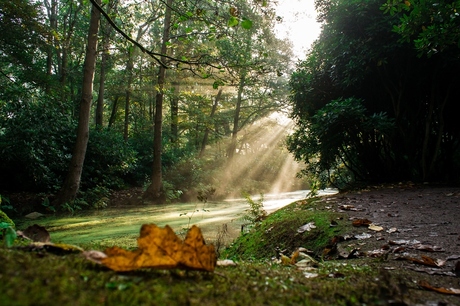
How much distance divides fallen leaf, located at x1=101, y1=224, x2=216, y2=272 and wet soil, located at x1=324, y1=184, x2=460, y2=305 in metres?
0.66

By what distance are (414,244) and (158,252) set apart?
222 cm

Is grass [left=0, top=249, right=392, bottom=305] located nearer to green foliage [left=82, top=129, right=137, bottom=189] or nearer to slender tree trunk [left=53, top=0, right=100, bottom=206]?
slender tree trunk [left=53, top=0, right=100, bottom=206]

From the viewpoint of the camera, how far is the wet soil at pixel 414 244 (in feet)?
3.85

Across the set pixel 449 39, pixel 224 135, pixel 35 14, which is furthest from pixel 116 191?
pixel 224 135

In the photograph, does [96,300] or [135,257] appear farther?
[135,257]

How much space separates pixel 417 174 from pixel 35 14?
11377 millimetres

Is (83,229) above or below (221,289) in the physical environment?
below

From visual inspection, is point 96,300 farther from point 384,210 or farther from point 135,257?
point 384,210

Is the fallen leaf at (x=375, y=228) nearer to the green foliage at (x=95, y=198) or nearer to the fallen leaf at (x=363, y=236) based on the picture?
the fallen leaf at (x=363, y=236)

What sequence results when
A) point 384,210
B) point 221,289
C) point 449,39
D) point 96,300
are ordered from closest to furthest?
point 96,300 → point 221,289 → point 384,210 → point 449,39

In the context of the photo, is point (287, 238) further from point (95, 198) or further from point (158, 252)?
point (95, 198)

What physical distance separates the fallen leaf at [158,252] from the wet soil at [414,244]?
66cm

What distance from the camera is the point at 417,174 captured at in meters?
7.52

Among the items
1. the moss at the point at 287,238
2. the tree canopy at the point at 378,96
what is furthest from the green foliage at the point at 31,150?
the tree canopy at the point at 378,96
